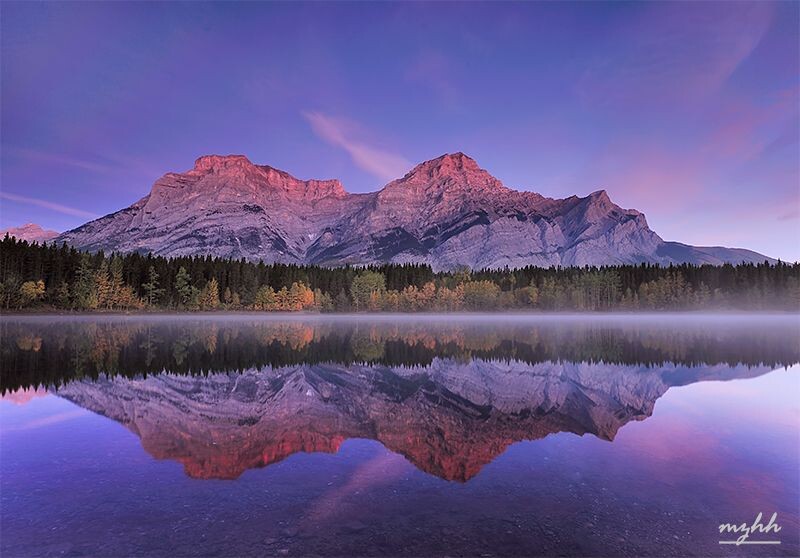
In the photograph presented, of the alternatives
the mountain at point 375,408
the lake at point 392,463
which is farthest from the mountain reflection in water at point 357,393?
the lake at point 392,463

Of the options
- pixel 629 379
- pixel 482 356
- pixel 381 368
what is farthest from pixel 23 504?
pixel 482 356

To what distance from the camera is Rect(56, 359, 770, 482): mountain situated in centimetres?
1939

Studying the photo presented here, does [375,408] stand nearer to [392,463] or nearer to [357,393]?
[357,393]

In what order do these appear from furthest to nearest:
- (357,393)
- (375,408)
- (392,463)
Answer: (357,393), (375,408), (392,463)

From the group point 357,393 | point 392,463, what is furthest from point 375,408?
point 392,463

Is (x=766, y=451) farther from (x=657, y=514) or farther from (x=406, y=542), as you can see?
(x=406, y=542)

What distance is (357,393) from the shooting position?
31.7 m

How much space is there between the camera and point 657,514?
13.2 m

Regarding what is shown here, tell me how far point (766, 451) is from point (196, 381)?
1341 inches

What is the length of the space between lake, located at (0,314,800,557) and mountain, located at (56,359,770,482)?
0.59 ft

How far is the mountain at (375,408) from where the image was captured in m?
19.4

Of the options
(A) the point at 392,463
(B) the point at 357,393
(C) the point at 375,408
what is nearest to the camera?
(A) the point at 392,463

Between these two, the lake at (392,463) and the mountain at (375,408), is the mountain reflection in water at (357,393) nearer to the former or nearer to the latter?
the mountain at (375,408)

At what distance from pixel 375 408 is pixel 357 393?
4472 millimetres
